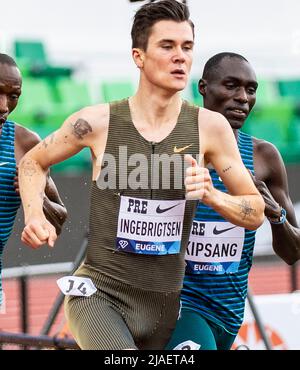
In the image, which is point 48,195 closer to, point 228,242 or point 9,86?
point 9,86

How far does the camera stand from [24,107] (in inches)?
601

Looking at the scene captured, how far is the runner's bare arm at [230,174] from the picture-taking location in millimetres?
4734

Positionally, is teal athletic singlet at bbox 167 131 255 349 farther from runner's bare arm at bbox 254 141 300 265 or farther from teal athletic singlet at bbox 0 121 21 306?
teal athletic singlet at bbox 0 121 21 306

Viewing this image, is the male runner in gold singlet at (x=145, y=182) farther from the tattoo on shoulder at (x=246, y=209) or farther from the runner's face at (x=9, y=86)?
the runner's face at (x=9, y=86)

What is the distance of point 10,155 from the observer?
5863 mm

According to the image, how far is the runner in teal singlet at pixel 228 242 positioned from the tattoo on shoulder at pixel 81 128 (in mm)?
982

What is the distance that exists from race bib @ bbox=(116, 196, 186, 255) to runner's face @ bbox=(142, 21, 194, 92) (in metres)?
0.52

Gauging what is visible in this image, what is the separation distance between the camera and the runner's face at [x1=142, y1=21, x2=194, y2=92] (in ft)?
16.1

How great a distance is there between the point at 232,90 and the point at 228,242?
0.82 metres

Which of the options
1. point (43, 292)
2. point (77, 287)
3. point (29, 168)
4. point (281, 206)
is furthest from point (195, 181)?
point (43, 292)

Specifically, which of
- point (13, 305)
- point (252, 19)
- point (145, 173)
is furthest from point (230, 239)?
point (252, 19)

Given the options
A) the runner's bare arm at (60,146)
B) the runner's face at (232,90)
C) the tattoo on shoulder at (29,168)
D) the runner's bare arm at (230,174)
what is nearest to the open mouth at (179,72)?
the runner's bare arm at (230,174)
